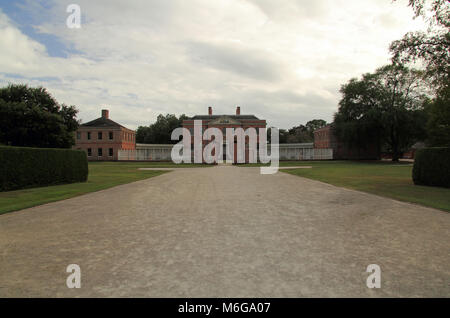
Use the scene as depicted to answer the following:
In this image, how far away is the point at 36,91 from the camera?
28094 millimetres

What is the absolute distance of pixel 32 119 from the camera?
25.7 meters

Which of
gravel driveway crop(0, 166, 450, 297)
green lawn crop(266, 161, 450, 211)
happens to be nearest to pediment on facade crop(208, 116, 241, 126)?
green lawn crop(266, 161, 450, 211)

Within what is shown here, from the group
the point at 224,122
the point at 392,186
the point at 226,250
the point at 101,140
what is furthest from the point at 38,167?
the point at 101,140

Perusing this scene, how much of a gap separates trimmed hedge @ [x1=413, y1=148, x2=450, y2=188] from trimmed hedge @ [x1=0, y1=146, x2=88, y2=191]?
798 inches

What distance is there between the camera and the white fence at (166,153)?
59.0m

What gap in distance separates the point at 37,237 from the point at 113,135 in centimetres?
5643

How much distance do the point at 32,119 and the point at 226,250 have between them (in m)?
27.7

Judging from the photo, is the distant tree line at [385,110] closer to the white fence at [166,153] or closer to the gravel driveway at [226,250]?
the white fence at [166,153]

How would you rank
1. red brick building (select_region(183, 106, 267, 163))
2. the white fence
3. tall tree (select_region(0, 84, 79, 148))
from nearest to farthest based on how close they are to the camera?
tall tree (select_region(0, 84, 79, 148))
red brick building (select_region(183, 106, 267, 163))
the white fence

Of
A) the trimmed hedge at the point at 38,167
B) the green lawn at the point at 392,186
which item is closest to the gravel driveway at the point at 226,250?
the green lawn at the point at 392,186

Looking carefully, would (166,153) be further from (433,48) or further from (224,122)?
(433,48)

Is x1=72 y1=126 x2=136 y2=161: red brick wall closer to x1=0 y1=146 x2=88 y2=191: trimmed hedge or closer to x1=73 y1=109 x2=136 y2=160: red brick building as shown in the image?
x1=73 y1=109 x2=136 y2=160: red brick building

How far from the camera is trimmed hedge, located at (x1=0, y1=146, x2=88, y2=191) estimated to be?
1352 cm

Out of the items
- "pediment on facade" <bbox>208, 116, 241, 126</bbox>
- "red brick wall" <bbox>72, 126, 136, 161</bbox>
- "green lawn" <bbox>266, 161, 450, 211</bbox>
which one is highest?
"pediment on facade" <bbox>208, 116, 241, 126</bbox>
